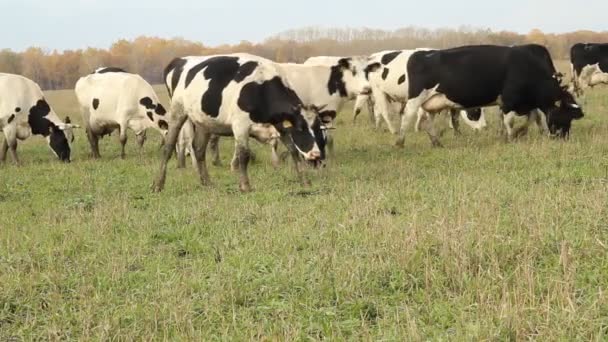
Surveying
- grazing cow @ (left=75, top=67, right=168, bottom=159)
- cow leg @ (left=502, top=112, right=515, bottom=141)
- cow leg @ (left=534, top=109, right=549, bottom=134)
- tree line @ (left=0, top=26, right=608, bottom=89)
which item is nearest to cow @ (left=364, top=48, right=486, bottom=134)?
cow leg @ (left=502, top=112, right=515, bottom=141)

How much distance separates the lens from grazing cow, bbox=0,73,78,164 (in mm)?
15746

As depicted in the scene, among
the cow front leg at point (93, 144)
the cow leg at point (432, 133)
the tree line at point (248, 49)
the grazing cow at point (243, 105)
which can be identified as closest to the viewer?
the grazing cow at point (243, 105)

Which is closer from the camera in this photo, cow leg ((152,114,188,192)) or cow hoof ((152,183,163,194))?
cow hoof ((152,183,163,194))

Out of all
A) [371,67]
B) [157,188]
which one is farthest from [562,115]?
[157,188]

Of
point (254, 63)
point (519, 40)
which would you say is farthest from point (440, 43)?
point (254, 63)

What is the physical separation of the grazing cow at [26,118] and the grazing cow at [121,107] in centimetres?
80

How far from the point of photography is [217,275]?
5.38 metres

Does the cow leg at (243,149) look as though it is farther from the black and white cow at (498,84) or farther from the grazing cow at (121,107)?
the grazing cow at (121,107)

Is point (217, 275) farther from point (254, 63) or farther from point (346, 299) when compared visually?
point (254, 63)

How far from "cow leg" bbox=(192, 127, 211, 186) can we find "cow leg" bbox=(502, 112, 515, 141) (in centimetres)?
676

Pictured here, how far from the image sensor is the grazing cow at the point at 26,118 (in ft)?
51.7

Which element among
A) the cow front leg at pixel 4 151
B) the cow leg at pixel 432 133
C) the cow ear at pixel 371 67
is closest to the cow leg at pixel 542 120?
the cow leg at pixel 432 133

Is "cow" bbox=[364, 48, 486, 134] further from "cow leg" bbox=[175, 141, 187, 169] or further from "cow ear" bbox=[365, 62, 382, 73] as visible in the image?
"cow leg" bbox=[175, 141, 187, 169]

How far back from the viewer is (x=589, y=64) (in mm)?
25969
